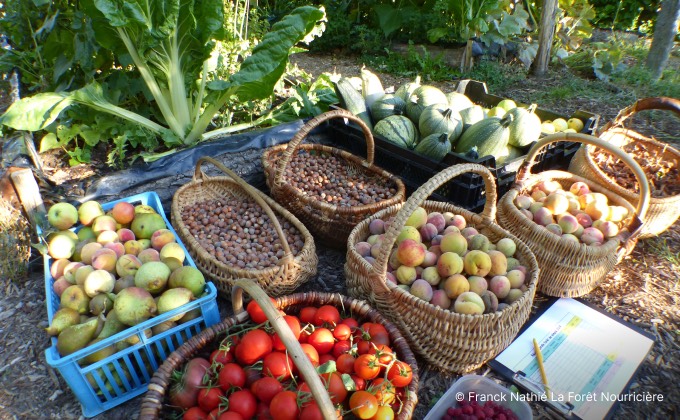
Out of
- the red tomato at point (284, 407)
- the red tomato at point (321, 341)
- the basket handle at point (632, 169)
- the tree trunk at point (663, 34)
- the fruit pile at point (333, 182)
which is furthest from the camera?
the tree trunk at point (663, 34)

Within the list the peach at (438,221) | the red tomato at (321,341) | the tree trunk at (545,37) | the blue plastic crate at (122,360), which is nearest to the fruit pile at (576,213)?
the peach at (438,221)

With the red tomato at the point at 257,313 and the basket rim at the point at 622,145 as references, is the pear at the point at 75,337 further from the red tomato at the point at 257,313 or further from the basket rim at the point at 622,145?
the basket rim at the point at 622,145

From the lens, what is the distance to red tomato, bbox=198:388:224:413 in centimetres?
Result: 145

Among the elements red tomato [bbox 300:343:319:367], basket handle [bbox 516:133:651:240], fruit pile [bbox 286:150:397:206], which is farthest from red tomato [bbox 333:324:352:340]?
basket handle [bbox 516:133:651:240]

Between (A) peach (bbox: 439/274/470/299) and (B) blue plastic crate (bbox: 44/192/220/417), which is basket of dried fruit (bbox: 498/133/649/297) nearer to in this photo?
(A) peach (bbox: 439/274/470/299)

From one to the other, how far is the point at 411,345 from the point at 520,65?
17.7 ft

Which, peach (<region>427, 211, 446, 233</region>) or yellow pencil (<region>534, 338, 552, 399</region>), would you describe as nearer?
yellow pencil (<region>534, 338, 552, 399</region>)

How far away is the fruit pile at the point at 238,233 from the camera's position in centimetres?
224

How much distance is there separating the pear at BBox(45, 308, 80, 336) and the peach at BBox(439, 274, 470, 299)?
1.57 meters

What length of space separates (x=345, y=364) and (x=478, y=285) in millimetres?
717

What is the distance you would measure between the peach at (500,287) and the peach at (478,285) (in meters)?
0.04

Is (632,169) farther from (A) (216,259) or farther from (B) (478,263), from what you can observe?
(A) (216,259)

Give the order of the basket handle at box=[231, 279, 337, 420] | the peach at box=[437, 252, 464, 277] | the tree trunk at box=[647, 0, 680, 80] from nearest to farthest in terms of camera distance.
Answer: the basket handle at box=[231, 279, 337, 420]
the peach at box=[437, 252, 464, 277]
the tree trunk at box=[647, 0, 680, 80]

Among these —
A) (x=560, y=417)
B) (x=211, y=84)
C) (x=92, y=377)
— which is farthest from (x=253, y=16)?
(x=560, y=417)
